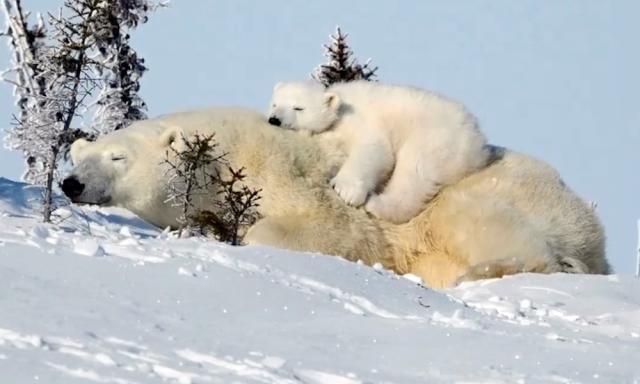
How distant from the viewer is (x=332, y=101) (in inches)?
328

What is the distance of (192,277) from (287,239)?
11.1 ft

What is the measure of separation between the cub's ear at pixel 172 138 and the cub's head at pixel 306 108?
27.1 inches

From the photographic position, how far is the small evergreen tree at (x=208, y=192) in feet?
25.1

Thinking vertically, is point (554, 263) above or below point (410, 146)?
below

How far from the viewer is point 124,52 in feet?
56.6

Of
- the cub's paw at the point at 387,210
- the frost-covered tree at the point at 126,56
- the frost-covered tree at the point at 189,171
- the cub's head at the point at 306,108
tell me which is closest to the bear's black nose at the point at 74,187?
the frost-covered tree at the point at 189,171

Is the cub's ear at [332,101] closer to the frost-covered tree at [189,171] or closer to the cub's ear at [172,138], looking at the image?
the frost-covered tree at [189,171]

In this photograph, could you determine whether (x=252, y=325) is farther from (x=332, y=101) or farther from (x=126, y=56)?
(x=126, y=56)

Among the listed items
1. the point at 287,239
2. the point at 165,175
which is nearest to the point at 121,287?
the point at 287,239

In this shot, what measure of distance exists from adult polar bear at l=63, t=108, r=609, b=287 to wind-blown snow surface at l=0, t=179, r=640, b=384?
2252 millimetres

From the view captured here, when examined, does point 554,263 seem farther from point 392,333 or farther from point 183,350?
point 183,350

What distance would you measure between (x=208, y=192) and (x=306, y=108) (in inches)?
38.5

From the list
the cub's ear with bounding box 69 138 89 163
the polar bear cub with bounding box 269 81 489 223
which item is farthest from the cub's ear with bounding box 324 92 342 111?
the cub's ear with bounding box 69 138 89 163

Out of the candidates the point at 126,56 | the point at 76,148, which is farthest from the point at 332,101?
the point at 126,56
